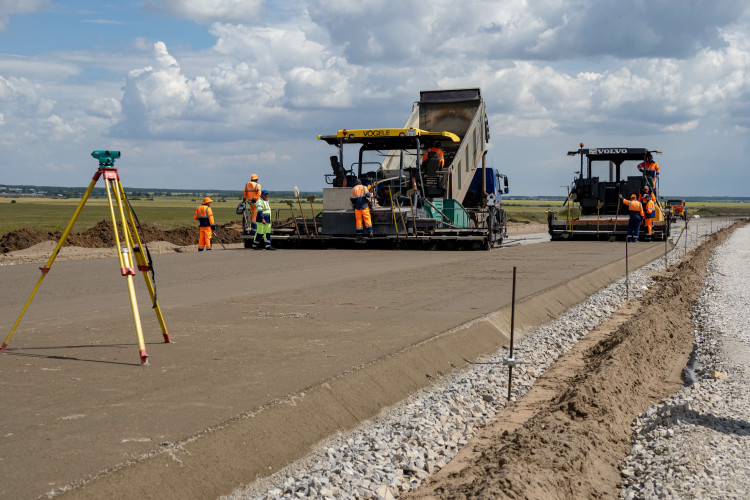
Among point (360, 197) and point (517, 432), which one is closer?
point (517, 432)

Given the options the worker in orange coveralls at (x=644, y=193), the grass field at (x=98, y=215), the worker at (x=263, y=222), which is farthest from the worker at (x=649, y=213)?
the worker at (x=263, y=222)

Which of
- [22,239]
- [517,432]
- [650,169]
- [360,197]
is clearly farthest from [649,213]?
[517,432]

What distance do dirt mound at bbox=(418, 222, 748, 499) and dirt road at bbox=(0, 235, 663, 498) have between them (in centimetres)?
111

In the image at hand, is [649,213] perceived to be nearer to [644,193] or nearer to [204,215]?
[644,193]

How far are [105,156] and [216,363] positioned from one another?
1.97m

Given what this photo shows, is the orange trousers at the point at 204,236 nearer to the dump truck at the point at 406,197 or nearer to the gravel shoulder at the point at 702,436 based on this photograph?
the dump truck at the point at 406,197

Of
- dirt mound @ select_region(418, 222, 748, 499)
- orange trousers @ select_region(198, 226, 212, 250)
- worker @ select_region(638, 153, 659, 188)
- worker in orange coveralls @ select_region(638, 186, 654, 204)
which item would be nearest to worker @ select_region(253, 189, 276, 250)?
orange trousers @ select_region(198, 226, 212, 250)

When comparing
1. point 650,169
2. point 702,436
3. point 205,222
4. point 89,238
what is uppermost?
point 650,169

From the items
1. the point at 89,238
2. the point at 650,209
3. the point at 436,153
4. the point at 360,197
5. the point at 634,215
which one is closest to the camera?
the point at 360,197

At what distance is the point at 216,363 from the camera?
7.23 metres

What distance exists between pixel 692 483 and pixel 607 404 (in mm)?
1698

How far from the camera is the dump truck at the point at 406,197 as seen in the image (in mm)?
21625

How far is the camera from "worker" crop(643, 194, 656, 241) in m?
27.3

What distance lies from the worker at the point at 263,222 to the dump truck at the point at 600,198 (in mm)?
10743
